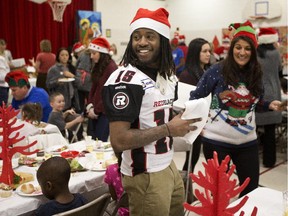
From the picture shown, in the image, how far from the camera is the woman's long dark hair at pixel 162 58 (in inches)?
75.8

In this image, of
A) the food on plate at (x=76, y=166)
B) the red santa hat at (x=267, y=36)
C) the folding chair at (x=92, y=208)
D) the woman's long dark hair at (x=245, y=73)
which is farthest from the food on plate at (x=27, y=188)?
the red santa hat at (x=267, y=36)

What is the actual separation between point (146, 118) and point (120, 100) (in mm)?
178

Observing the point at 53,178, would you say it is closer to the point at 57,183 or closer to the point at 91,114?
the point at 57,183

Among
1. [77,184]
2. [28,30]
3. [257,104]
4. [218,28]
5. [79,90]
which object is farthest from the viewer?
[218,28]

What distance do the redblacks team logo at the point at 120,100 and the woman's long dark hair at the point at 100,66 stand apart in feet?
7.55

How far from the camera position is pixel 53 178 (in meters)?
2.05

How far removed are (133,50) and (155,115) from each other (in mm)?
353

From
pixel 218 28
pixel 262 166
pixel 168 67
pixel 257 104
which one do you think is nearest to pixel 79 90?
pixel 262 166

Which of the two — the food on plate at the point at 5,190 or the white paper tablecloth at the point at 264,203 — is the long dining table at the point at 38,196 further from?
the white paper tablecloth at the point at 264,203

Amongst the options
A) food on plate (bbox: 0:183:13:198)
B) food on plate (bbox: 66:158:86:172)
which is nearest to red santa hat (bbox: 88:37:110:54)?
food on plate (bbox: 66:158:86:172)

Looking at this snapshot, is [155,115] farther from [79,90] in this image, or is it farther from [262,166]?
[79,90]

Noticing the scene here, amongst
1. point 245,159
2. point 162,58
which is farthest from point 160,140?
point 245,159

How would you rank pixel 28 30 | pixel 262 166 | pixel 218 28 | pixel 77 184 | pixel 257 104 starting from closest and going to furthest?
pixel 77 184, pixel 257 104, pixel 262 166, pixel 28 30, pixel 218 28

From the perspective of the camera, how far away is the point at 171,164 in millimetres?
2000
